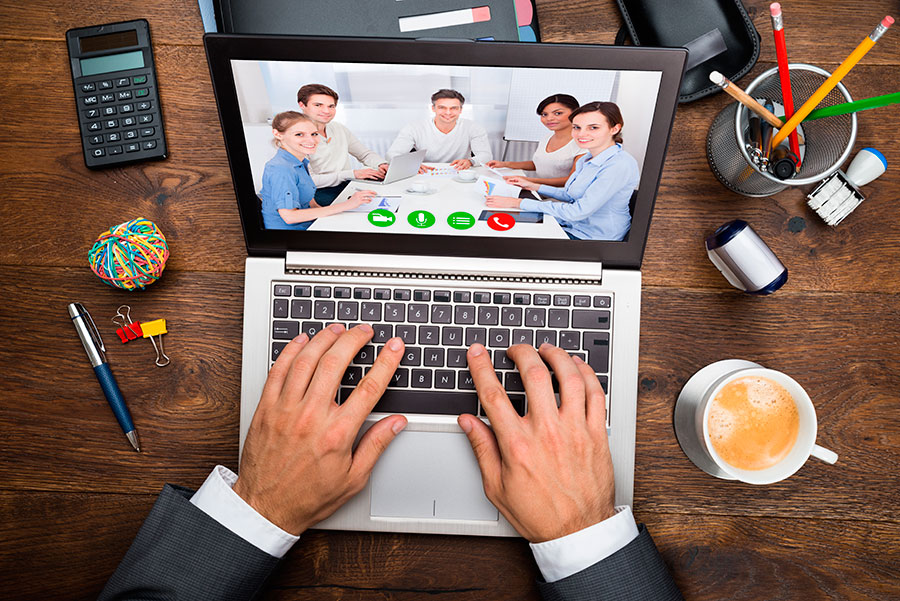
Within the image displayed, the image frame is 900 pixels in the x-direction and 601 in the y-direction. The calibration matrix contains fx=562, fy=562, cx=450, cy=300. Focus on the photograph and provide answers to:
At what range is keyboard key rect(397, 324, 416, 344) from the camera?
0.73 meters

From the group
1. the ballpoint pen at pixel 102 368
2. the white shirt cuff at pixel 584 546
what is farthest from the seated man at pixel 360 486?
the ballpoint pen at pixel 102 368

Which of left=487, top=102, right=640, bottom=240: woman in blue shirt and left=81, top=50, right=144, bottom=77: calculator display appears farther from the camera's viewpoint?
left=81, top=50, right=144, bottom=77: calculator display

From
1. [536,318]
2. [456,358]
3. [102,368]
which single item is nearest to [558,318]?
[536,318]

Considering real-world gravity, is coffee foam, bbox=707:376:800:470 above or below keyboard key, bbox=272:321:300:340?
below

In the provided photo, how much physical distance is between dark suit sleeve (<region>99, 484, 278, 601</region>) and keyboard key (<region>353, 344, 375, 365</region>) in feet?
0.85

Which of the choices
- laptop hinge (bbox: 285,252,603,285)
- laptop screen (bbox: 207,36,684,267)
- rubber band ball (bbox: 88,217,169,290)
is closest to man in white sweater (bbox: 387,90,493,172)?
laptop screen (bbox: 207,36,684,267)

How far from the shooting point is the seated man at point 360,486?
68cm

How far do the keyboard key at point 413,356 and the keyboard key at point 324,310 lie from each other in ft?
0.36

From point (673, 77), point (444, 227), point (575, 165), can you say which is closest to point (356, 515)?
point (444, 227)

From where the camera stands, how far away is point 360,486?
71cm

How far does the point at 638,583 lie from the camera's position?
0.67 metres

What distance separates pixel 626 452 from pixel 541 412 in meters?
0.14

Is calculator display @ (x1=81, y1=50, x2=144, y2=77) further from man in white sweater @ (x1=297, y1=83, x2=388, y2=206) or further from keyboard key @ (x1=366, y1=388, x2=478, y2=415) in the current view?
keyboard key @ (x1=366, y1=388, x2=478, y2=415)

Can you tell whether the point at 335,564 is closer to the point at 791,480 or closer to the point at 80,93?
the point at 791,480
